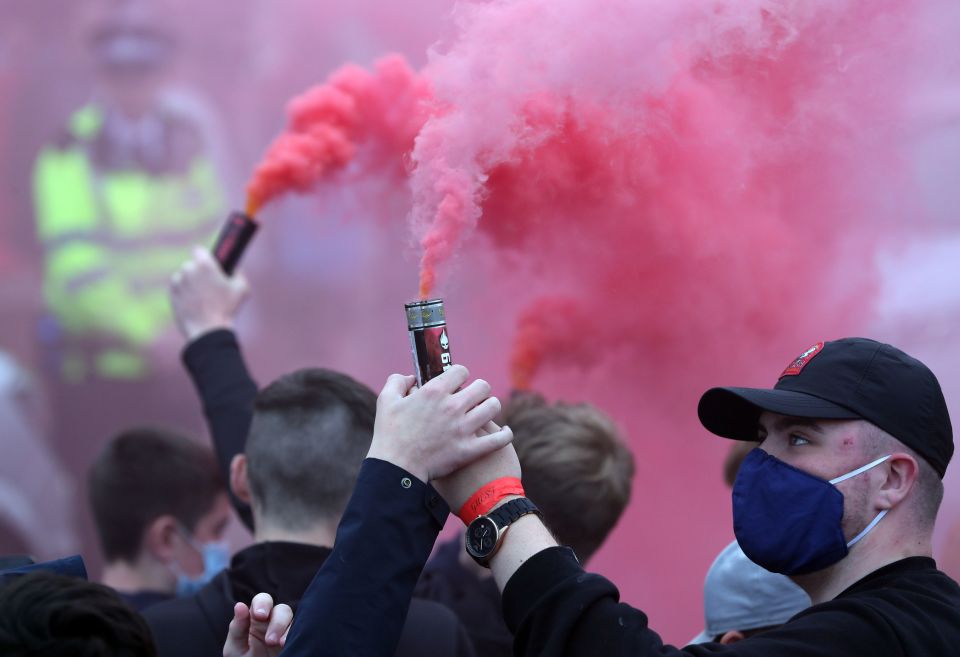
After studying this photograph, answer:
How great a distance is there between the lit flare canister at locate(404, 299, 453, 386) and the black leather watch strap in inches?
11.6

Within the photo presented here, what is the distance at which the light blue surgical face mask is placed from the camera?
350 centimetres

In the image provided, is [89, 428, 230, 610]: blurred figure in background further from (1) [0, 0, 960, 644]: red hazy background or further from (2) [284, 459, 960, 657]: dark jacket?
(2) [284, 459, 960, 657]: dark jacket

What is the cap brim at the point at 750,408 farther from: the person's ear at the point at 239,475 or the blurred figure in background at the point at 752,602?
the person's ear at the point at 239,475

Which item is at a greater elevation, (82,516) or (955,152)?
(955,152)

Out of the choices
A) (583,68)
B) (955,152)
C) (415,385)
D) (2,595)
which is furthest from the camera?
(955,152)

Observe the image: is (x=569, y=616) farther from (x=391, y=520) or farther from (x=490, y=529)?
(x=391, y=520)

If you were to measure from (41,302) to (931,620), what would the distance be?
17.7 ft

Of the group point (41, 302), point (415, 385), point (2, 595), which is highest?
point (41, 302)

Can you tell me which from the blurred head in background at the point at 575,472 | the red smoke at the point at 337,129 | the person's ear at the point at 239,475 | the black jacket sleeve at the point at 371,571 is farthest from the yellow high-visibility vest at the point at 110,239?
the black jacket sleeve at the point at 371,571

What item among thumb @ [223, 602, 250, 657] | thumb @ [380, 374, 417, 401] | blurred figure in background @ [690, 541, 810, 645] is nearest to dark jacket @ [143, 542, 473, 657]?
thumb @ [223, 602, 250, 657]

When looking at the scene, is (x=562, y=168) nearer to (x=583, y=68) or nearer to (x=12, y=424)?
(x=583, y=68)

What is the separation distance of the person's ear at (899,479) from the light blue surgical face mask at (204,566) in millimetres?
2295

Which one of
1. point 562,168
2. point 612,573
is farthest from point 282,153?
point 612,573

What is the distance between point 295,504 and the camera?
8.10ft
